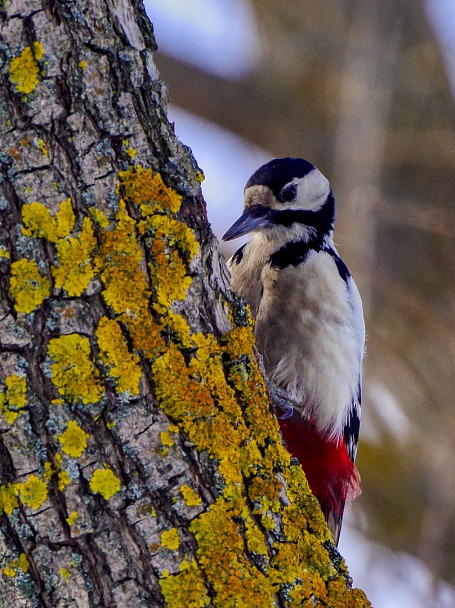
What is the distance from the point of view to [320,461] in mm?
3082

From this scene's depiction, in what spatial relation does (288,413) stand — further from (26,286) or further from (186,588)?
(26,286)

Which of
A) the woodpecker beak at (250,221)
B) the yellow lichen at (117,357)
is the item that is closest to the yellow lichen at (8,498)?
the yellow lichen at (117,357)

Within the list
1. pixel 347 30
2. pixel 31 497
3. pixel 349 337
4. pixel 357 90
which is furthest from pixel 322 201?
pixel 347 30

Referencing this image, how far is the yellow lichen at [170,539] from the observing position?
65.3 inches

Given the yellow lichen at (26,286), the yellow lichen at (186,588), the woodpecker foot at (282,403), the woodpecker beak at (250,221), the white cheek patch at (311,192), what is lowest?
the yellow lichen at (186,588)

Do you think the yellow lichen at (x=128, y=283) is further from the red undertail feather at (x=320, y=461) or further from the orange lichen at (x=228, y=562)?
the red undertail feather at (x=320, y=461)

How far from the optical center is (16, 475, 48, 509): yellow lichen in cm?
160

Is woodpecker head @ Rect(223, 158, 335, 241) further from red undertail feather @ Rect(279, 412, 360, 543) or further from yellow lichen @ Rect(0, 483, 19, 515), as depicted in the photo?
yellow lichen @ Rect(0, 483, 19, 515)

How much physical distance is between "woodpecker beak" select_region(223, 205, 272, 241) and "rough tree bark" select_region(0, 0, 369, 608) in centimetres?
117

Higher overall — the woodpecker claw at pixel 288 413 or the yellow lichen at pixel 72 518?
the woodpecker claw at pixel 288 413

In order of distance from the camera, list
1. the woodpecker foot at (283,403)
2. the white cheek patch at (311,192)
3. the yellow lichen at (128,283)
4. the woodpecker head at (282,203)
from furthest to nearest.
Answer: the white cheek patch at (311,192)
the woodpecker head at (282,203)
the woodpecker foot at (283,403)
the yellow lichen at (128,283)

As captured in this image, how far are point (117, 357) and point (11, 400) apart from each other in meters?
0.21

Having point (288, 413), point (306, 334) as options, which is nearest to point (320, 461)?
point (288, 413)

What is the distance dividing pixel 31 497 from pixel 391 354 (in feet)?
12.7
